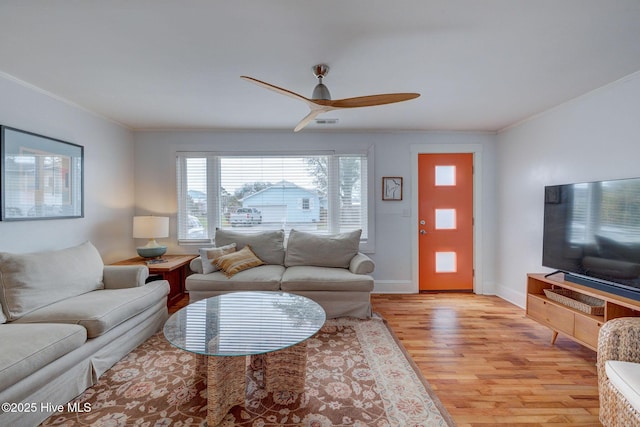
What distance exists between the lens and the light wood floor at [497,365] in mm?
1708

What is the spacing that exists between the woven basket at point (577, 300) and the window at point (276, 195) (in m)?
2.12

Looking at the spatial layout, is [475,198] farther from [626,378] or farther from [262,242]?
[262,242]

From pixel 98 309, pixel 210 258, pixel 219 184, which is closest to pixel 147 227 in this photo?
pixel 210 258

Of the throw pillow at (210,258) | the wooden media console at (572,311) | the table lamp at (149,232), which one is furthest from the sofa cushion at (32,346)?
the wooden media console at (572,311)

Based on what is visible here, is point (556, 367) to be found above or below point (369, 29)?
below

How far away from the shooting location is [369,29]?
67.2 inches

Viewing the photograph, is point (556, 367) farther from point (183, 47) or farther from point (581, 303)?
point (183, 47)

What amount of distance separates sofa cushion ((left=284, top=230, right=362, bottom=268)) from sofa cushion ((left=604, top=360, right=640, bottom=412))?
7.58 ft

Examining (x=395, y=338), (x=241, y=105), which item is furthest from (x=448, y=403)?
(x=241, y=105)

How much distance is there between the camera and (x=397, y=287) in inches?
156

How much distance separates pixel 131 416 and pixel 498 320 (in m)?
3.41

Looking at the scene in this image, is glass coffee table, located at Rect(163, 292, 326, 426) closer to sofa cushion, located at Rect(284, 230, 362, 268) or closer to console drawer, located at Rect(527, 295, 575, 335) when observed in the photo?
sofa cushion, located at Rect(284, 230, 362, 268)

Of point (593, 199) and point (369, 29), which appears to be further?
point (593, 199)

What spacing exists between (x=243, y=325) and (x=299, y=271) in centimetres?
139
